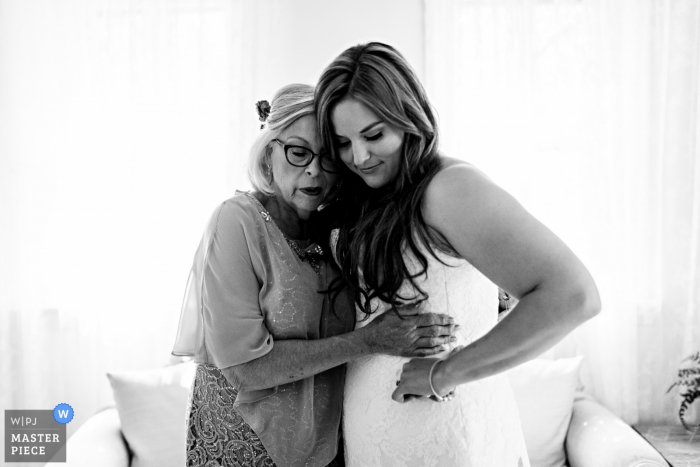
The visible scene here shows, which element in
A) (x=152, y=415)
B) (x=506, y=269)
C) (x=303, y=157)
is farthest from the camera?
(x=152, y=415)

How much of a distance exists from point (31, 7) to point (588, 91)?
2.87 metres

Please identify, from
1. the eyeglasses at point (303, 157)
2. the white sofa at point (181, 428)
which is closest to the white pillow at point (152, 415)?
the white sofa at point (181, 428)

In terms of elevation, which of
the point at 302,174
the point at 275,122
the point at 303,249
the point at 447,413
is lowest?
the point at 447,413

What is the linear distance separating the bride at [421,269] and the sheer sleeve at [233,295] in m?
0.20

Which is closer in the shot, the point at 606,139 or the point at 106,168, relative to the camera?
the point at 606,139

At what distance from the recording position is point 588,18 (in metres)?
3.21

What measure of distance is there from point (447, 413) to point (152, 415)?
186 centimetres

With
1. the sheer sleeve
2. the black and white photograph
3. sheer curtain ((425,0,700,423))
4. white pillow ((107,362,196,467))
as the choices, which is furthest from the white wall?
the sheer sleeve

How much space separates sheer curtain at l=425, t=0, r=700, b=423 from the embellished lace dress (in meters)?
1.99

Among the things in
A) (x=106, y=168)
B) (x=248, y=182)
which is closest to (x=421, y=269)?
(x=248, y=182)

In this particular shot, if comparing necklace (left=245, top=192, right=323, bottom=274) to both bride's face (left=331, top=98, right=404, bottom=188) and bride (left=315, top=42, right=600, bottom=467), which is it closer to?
bride (left=315, top=42, right=600, bottom=467)

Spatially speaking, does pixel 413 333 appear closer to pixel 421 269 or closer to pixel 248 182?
pixel 421 269

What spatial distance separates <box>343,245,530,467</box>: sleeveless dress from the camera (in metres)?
1.27

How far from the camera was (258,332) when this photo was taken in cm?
140
